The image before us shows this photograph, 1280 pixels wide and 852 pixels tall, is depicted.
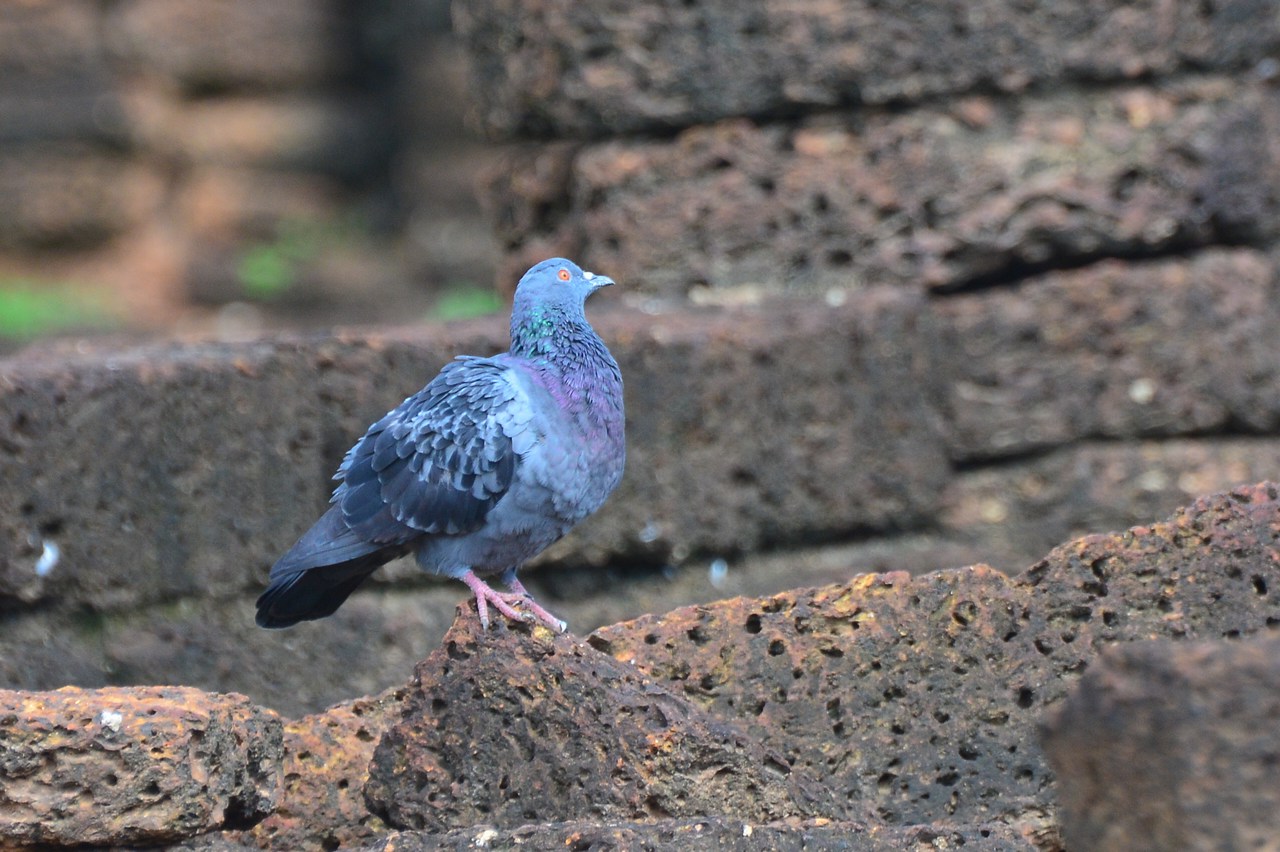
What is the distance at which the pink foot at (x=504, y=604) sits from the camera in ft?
10.7

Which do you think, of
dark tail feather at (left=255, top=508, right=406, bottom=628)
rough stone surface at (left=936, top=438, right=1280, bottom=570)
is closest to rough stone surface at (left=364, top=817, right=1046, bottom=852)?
dark tail feather at (left=255, top=508, right=406, bottom=628)

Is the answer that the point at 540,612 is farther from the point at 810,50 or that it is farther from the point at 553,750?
the point at 810,50

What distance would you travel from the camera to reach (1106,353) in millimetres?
5332

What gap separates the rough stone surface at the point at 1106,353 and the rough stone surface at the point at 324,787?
2.49 m

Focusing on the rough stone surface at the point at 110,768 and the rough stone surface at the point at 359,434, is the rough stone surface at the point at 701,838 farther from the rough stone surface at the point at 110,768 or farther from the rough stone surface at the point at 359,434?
the rough stone surface at the point at 359,434

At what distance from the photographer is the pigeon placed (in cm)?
354

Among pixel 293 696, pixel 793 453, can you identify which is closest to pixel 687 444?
pixel 793 453

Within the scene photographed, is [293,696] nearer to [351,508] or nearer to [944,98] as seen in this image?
[351,508]

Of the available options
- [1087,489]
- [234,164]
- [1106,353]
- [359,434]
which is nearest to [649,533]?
[359,434]

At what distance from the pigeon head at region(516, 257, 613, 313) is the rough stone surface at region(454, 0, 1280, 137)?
149 centimetres

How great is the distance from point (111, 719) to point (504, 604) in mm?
800

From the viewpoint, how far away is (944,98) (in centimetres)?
523

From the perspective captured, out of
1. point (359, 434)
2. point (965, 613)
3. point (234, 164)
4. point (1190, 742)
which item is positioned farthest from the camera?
point (234, 164)

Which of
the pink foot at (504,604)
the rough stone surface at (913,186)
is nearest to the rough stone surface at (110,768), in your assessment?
the pink foot at (504,604)
